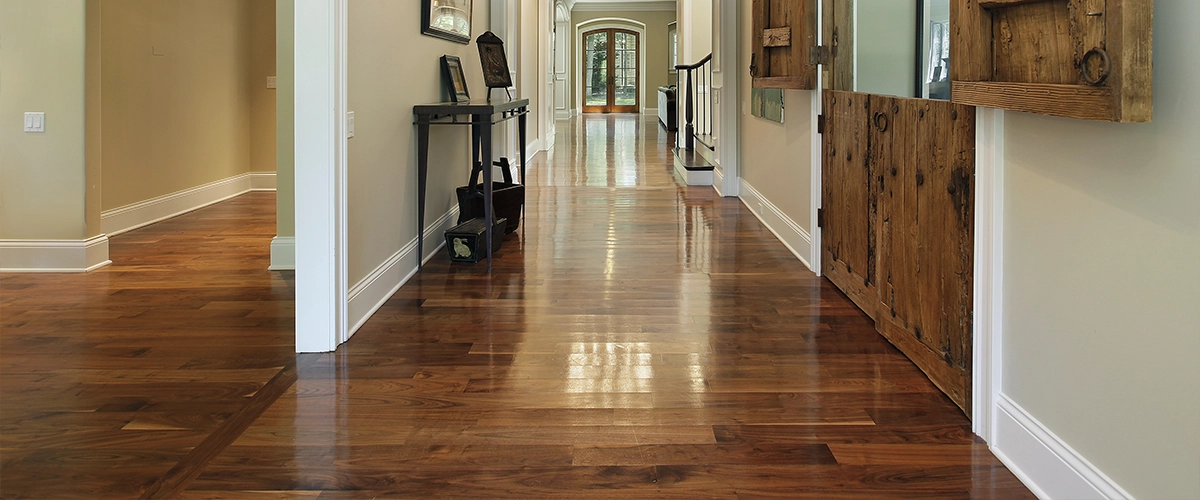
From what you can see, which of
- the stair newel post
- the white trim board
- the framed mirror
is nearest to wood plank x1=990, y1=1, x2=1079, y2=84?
the white trim board

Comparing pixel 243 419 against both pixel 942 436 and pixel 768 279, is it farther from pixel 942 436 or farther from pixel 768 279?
pixel 768 279

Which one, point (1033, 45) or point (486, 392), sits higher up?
point (1033, 45)

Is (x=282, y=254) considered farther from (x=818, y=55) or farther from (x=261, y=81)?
(x=261, y=81)

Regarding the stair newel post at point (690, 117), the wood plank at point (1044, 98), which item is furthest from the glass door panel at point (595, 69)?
the wood plank at point (1044, 98)

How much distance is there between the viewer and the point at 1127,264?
1.85m

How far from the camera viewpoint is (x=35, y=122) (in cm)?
500

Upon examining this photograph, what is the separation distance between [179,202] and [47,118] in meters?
2.26

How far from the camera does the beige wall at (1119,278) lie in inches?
66.2

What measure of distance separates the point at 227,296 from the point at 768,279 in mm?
2679

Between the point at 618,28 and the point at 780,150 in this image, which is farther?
the point at 618,28

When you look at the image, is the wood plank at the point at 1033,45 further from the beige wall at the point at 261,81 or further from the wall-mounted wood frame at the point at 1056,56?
the beige wall at the point at 261,81

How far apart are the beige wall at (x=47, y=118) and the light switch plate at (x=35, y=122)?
0.02 m

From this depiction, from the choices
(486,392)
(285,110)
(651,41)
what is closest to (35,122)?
(285,110)

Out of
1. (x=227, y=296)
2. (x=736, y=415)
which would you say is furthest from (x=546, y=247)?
(x=736, y=415)
